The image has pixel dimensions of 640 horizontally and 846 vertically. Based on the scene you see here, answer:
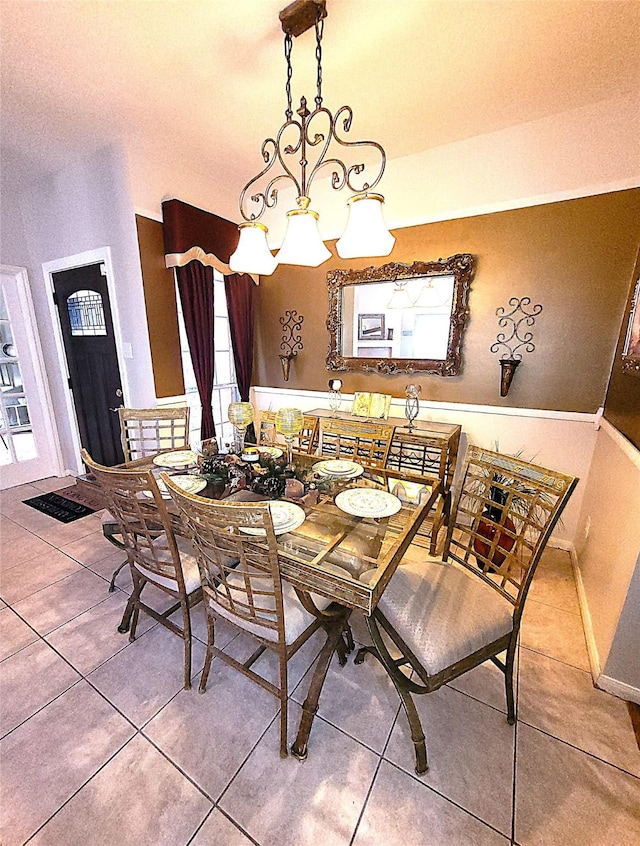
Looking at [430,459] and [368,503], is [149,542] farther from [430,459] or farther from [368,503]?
[430,459]

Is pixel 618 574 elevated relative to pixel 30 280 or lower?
lower

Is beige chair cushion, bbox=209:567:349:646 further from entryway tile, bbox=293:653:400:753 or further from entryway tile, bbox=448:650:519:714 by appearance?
entryway tile, bbox=448:650:519:714

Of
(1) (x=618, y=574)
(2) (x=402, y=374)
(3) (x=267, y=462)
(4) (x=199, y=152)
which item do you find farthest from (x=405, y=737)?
(4) (x=199, y=152)

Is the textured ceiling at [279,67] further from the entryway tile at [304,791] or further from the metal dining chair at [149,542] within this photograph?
the entryway tile at [304,791]

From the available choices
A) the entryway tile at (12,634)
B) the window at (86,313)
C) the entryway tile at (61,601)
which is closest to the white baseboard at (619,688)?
the entryway tile at (61,601)

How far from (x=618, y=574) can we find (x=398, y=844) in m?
1.35

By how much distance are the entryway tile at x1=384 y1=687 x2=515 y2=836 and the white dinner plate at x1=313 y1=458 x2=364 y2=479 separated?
100 cm

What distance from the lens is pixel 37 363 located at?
342 cm

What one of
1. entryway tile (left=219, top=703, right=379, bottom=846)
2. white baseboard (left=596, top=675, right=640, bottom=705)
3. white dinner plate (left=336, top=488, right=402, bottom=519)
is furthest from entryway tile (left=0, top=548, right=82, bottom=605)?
white baseboard (left=596, top=675, right=640, bottom=705)

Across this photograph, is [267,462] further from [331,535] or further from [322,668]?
[322,668]

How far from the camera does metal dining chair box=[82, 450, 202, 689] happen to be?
129cm

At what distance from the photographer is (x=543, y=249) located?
2221mm

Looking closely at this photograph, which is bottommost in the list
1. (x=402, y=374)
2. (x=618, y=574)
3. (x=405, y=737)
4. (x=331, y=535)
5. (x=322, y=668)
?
(x=405, y=737)

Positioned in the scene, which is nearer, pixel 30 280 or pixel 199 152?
pixel 199 152
